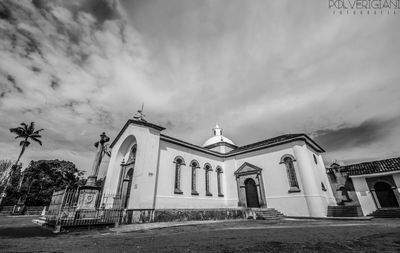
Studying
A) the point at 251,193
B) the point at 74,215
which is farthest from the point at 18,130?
the point at 251,193

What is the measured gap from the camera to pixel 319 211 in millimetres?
13391

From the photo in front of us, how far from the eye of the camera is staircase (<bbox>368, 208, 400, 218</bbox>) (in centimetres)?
1475

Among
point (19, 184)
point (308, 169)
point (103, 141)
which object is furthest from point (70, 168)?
point (308, 169)

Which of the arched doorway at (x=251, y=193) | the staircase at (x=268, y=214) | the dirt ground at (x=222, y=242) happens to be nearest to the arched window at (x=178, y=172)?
the staircase at (x=268, y=214)

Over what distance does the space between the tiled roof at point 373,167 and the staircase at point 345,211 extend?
6.63m

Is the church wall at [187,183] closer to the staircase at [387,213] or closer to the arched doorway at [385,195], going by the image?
the staircase at [387,213]

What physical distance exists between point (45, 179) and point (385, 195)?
47.1 meters

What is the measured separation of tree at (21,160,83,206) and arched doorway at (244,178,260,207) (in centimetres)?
3013

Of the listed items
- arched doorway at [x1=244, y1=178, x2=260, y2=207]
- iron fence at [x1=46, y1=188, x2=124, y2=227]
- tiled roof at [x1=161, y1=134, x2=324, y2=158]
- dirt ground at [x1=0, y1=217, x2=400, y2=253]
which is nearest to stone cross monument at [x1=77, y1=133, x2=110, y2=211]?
iron fence at [x1=46, y1=188, x2=124, y2=227]

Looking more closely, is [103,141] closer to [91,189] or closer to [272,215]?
[91,189]

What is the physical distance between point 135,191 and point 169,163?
3614 mm

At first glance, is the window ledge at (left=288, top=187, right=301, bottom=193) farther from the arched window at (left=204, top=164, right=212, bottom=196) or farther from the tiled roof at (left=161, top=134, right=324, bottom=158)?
the arched window at (left=204, top=164, right=212, bottom=196)

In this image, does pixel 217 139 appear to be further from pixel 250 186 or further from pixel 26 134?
pixel 26 134

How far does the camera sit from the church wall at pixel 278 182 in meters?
14.4
